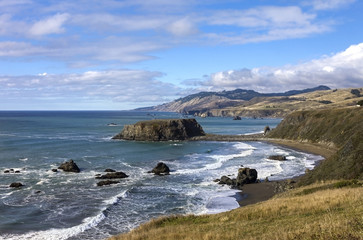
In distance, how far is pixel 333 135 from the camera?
94750mm

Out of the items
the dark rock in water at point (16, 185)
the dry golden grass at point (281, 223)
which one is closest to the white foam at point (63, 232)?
the dry golden grass at point (281, 223)

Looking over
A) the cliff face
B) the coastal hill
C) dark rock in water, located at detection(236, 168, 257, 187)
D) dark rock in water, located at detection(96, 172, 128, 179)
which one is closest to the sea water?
dark rock in water, located at detection(96, 172, 128, 179)

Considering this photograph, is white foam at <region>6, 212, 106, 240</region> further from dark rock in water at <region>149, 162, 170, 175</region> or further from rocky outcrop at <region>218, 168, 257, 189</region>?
dark rock in water at <region>149, 162, 170, 175</region>

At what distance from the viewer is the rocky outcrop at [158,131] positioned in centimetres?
12556

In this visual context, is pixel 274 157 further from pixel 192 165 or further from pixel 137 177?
pixel 137 177

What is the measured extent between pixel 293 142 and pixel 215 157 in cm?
3895

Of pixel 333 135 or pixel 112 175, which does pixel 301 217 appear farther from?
pixel 333 135

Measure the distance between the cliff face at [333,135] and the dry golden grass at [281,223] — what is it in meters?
19.9

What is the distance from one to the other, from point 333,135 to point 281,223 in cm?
8441

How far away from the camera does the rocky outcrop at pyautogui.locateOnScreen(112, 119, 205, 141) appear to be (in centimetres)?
12556

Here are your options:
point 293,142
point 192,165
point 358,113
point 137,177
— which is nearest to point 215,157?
point 192,165

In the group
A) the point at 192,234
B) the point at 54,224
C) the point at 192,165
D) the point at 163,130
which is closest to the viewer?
the point at 192,234

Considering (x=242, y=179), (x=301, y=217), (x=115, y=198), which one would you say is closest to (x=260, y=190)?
(x=242, y=179)

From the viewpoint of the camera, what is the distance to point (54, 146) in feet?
321
